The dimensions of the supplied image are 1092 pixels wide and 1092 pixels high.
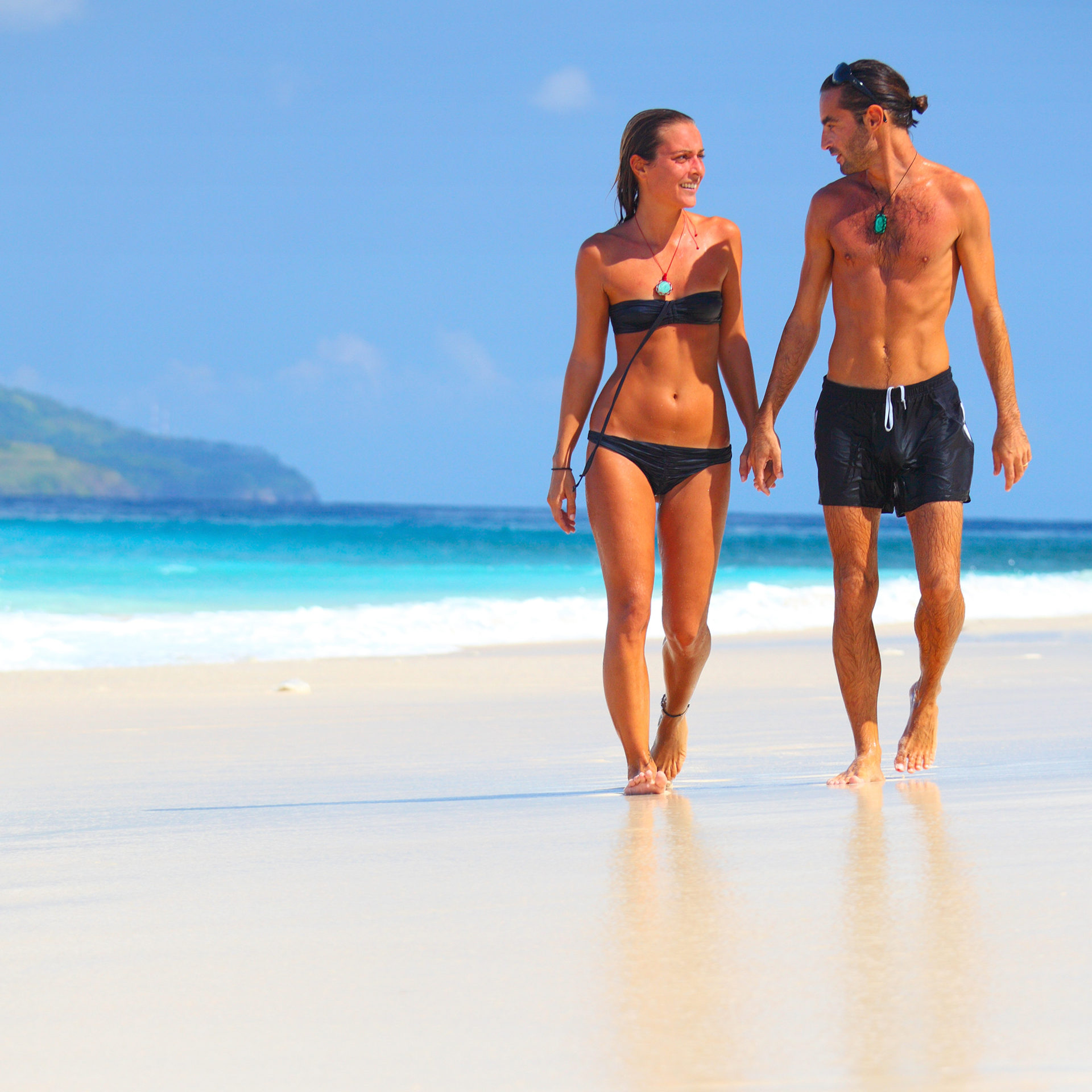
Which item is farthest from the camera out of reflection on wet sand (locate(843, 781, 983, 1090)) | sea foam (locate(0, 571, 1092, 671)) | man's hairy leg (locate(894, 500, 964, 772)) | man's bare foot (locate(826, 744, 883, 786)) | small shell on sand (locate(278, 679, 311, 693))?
sea foam (locate(0, 571, 1092, 671))

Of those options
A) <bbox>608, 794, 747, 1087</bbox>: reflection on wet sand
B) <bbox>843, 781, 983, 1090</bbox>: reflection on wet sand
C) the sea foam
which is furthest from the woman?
the sea foam

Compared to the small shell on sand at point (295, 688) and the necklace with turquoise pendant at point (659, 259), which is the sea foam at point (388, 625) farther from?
the necklace with turquoise pendant at point (659, 259)

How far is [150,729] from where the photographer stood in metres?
5.71

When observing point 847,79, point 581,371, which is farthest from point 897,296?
point 581,371

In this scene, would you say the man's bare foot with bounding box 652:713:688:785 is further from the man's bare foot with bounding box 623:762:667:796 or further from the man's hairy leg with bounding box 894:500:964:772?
the man's hairy leg with bounding box 894:500:964:772

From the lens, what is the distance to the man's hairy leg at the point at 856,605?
3.76 m

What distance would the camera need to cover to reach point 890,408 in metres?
3.70

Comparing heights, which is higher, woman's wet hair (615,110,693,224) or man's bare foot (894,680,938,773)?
woman's wet hair (615,110,693,224)

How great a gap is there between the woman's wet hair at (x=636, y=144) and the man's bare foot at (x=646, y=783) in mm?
1629

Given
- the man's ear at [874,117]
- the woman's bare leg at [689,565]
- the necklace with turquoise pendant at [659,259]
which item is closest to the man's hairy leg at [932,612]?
the woman's bare leg at [689,565]

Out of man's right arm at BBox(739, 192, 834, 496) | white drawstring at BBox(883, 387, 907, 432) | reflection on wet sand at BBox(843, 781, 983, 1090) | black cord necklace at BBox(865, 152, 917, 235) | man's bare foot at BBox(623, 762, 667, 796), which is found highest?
black cord necklace at BBox(865, 152, 917, 235)

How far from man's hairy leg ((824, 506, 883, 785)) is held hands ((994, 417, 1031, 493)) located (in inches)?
14.2

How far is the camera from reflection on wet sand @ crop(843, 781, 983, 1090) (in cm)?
154

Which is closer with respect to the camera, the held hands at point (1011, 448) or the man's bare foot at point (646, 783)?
the man's bare foot at point (646, 783)
